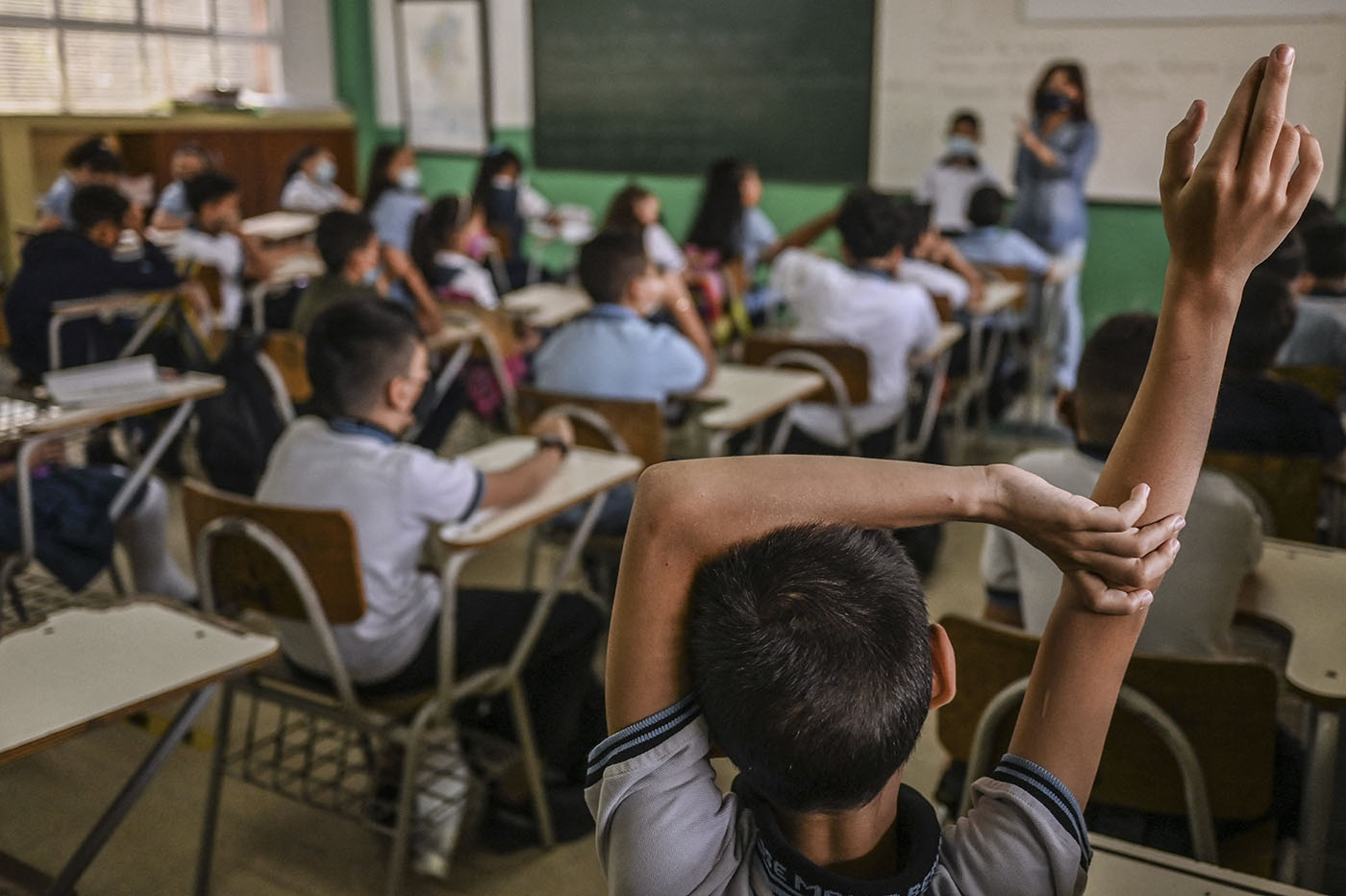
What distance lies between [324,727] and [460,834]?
0.54m

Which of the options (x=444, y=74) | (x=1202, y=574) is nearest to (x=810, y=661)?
(x=1202, y=574)

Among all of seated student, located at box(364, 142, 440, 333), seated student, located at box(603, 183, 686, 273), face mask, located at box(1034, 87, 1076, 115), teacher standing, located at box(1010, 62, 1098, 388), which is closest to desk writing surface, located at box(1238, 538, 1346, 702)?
seated student, located at box(603, 183, 686, 273)

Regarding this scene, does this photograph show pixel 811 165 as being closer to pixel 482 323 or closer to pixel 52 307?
pixel 482 323

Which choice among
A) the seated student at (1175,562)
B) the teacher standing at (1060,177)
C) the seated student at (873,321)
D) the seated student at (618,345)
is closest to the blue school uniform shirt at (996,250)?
the teacher standing at (1060,177)

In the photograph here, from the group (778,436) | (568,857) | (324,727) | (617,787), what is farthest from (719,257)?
(617,787)

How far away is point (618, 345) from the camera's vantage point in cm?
293

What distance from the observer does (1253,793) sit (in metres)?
1.32

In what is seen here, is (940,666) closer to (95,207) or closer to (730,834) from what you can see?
(730,834)

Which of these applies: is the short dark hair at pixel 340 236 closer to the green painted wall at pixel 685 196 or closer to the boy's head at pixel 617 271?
the boy's head at pixel 617 271

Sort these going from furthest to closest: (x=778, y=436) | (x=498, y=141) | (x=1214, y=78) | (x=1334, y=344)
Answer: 1. (x=498, y=141)
2. (x=1214, y=78)
3. (x=778, y=436)
4. (x=1334, y=344)

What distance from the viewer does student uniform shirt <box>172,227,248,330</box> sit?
4.90 m

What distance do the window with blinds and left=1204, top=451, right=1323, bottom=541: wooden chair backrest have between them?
6998 millimetres

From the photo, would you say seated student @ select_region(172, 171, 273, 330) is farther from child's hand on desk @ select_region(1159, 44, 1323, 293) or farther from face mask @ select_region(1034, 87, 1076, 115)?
child's hand on desk @ select_region(1159, 44, 1323, 293)

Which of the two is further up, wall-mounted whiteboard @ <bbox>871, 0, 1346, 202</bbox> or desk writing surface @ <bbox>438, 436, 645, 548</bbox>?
wall-mounted whiteboard @ <bbox>871, 0, 1346, 202</bbox>
